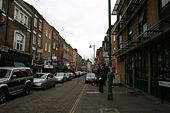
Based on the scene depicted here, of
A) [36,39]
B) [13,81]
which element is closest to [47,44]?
[36,39]

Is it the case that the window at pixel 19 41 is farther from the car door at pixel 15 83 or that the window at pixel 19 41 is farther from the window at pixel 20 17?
the car door at pixel 15 83

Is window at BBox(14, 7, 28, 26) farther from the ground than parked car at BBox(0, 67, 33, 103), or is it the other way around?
window at BBox(14, 7, 28, 26)

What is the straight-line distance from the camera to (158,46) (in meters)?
9.28

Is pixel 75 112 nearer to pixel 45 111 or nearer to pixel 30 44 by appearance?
pixel 45 111

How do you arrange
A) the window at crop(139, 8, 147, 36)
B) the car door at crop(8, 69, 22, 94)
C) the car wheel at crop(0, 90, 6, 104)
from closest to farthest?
the car wheel at crop(0, 90, 6, 104)
the car door at crop(8, 69, 22, 94)
the window at crop(139, 8, 147, 36)

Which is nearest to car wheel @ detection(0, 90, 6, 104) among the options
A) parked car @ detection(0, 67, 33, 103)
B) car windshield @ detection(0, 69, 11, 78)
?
parked car @ detection(0, 67, 33, 103)

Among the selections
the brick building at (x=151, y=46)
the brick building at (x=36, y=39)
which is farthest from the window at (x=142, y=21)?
the brick building at (x=36, y=39)

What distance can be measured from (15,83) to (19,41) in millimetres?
12056

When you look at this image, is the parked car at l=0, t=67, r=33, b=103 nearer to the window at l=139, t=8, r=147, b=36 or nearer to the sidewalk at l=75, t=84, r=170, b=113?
the sidewalk at l=75, t=84, r=170, b=113

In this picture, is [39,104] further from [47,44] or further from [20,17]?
[47,44]

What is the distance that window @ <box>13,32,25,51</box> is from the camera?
18266 millimetres

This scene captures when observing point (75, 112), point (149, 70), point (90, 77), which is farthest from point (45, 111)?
point (90, 77)

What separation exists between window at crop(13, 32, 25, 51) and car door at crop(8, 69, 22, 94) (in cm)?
1027

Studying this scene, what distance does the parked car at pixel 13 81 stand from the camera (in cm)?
773
